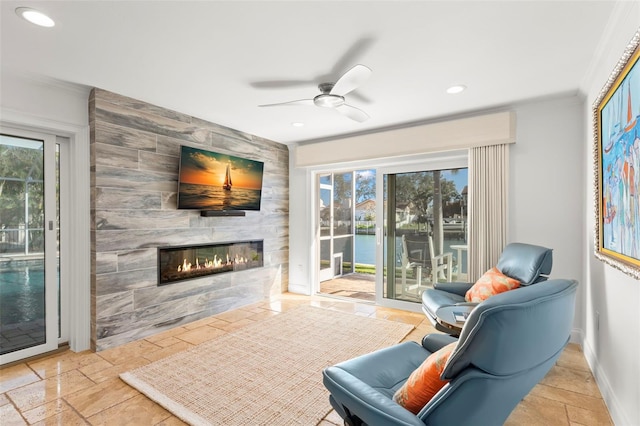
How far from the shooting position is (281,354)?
2934 mm

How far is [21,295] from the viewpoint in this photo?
2.86m

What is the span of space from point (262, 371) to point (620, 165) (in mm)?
2726

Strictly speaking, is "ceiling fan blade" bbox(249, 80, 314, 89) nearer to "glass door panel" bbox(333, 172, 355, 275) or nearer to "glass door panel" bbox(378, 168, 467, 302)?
"glass door panel" bbox(378, 168, 467, 302)

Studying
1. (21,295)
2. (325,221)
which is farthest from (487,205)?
(21,295)

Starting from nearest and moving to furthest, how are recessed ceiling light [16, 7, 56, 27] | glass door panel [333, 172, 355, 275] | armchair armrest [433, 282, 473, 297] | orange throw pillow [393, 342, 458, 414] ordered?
orange throw pillow [393, 342, 458, 414], recessed ceiling light [16, 7, 56, 27], armchair armrest [433, 282, 473, 297], glass door panel [333, 172, 355, 275]

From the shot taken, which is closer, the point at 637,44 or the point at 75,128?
the point at 637,44

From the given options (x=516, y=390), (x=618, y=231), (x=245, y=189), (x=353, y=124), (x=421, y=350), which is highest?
(x=353, y=124)

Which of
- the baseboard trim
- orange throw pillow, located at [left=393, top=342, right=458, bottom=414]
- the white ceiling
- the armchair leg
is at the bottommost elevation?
the baseboard trim

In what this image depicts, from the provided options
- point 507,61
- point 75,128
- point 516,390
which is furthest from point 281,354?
point 507,61

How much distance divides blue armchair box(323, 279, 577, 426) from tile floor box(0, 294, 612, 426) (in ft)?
3.53

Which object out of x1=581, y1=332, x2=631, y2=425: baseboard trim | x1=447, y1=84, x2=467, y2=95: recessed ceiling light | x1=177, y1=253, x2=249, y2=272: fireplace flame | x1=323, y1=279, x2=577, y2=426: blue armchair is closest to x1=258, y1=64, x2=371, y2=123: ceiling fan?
x1=447, y1=84, x2=467, y2=95: recessed ceiling light

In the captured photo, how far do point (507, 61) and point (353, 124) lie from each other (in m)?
1.92

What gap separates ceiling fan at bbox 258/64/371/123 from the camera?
2.24m

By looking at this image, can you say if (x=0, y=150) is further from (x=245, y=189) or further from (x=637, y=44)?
(x=637, y=44)
